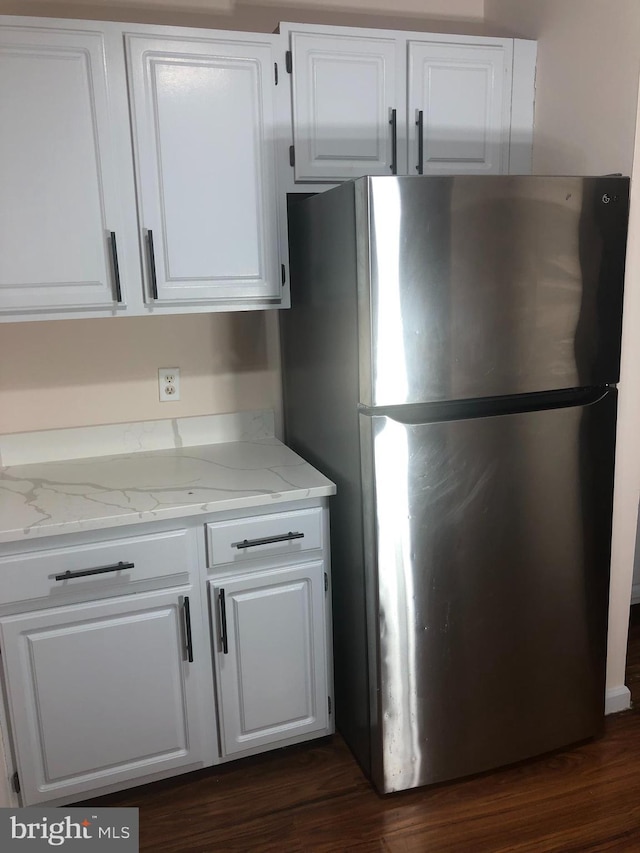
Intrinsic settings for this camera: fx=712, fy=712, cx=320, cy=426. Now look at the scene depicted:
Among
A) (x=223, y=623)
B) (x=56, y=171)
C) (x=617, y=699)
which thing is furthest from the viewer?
(x=617, y=699)

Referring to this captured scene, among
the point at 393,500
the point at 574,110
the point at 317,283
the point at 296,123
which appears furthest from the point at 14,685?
the point at 574,110

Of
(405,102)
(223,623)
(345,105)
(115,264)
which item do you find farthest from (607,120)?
(223,623)

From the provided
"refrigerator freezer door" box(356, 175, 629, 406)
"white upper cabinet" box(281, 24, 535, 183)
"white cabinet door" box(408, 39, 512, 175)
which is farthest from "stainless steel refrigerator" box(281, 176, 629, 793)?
"white cabinet door" box(408, 39, 512, 175)

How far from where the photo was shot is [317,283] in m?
1.99

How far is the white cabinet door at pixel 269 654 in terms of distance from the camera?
1.95 metres

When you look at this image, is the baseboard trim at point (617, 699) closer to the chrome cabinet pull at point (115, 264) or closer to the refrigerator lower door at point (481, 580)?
the refrigerator lower door at point (481, 580)

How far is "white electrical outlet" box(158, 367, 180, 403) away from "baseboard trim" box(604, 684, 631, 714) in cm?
170

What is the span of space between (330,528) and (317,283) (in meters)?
0.71

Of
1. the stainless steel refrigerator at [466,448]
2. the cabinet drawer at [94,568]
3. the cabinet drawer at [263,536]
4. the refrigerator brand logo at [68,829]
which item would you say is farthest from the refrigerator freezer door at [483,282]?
the refrigerator brand logo at [68,829]

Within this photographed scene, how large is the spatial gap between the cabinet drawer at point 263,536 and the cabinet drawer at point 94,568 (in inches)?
3.2

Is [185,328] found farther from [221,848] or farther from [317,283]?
[221,848]

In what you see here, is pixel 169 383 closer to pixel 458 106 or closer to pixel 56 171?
pixel 56 171

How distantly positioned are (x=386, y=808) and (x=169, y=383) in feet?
4.67

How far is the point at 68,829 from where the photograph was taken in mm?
1725
